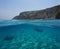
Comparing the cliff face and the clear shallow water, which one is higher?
the clear shallow water

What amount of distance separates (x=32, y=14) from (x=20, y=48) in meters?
56.0

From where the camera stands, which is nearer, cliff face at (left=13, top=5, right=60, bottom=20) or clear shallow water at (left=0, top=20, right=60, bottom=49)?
clear shallow water at (left=0, top=20, right=60, bottom=49)

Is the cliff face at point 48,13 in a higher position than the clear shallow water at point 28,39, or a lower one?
lower

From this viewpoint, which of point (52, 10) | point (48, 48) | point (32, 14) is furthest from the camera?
point (32, 14)

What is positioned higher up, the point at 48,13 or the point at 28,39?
the point at 28,39

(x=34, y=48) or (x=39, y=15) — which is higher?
(x=34, y=48)

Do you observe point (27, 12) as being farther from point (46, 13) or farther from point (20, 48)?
point (20, 48)

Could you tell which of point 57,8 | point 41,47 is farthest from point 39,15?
point 41,47

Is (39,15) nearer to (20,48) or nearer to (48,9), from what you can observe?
(48,9)

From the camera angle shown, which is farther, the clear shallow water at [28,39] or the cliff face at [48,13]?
the cliff face at [48,13]

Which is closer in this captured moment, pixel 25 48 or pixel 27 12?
pixel 25 48

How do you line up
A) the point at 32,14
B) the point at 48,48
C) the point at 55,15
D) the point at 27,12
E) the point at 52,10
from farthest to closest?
the point at 27,12
the point at 32,14
the point at 52,10
the point at 55,15
the point at 48,48

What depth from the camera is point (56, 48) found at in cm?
706

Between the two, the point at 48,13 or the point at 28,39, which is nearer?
the point at 28,39
